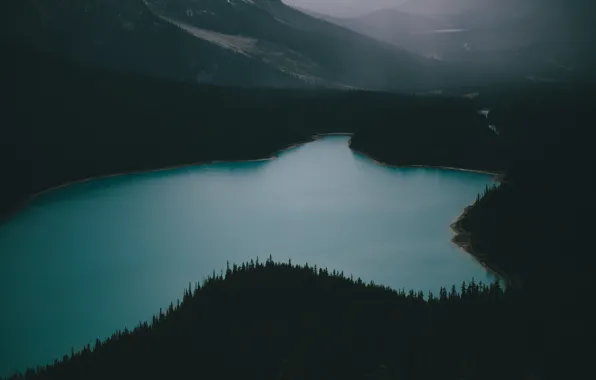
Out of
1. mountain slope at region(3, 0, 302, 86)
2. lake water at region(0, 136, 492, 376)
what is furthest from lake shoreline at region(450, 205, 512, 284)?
mountain slope at region(3, 0, 302, 86)

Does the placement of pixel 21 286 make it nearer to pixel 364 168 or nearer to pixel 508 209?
pixel 508 209

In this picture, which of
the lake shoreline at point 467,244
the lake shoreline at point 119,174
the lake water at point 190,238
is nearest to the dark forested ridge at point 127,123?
the lake shoreline at point 119,174

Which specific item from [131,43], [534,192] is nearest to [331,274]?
[534,192]

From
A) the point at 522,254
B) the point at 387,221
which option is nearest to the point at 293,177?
the point at 387,221

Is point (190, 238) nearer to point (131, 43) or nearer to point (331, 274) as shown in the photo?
point (331, 274)

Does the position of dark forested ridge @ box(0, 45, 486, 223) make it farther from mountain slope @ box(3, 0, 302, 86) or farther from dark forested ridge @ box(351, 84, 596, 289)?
mountain slope @ box(3, 0, 302, 86)
